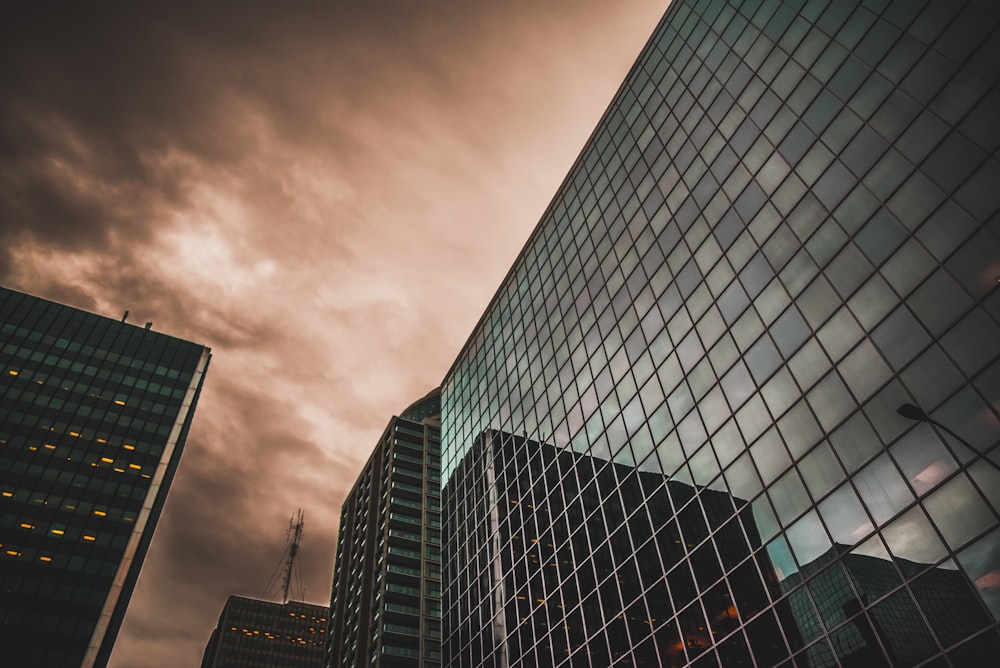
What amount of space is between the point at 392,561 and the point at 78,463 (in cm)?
6314

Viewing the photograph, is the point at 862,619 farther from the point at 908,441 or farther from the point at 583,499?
the point at 583,499

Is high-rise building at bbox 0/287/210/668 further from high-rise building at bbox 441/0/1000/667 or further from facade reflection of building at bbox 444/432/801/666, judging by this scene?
high-rise building at bbox 441/0/1000/667

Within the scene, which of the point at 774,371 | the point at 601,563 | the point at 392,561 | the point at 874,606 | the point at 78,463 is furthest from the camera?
the point at 78,463

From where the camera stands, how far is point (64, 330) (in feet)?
439

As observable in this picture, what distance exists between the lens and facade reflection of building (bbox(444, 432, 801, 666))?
1148 inches

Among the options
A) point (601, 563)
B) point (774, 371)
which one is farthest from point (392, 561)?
point (774, 371)

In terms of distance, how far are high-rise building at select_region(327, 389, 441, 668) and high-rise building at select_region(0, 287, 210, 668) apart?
1410 inches

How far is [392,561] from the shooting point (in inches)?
3792

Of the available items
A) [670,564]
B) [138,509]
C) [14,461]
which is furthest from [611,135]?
[14,461]

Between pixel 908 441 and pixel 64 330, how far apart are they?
153 meters

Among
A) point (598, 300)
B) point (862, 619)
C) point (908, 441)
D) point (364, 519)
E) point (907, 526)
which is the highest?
point (364, 519)

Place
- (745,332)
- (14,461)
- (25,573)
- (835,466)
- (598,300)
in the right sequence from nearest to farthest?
1. (835,466)
2. (745,332)
3. (598,300)
4. (25,573)
5. (14,461)

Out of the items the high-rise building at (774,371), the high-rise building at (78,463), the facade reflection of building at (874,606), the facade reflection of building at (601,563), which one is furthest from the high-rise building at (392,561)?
the facade reflection of building at (874,606)

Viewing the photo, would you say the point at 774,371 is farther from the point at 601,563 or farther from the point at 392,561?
the point at 392,561
